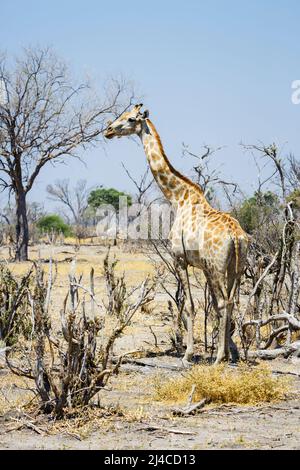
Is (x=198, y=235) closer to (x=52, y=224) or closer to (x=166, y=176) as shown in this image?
(x=166, y=176)

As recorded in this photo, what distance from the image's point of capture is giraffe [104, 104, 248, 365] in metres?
7.94

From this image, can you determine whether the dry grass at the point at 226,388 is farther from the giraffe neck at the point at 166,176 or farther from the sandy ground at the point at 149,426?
the giraffe neck at the point at 166,176

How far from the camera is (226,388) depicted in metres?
6.36

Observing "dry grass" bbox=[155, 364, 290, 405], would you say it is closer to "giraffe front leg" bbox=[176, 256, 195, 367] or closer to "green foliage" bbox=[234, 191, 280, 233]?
"giraffe front leg" bbox=[176, 256, 195, 367]

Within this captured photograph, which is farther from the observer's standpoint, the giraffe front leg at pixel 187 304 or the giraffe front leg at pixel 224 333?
the giraffe front leg at pixel 187 304

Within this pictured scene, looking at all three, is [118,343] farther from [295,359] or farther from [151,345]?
[295,359]

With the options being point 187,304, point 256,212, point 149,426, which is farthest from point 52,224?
point 149,426

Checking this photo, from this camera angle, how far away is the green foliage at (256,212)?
43.0ft

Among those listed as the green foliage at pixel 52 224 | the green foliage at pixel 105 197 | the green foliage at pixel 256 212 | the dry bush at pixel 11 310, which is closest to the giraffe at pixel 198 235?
the dry bush at pixel 11 310

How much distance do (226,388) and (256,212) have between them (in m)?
9.84
